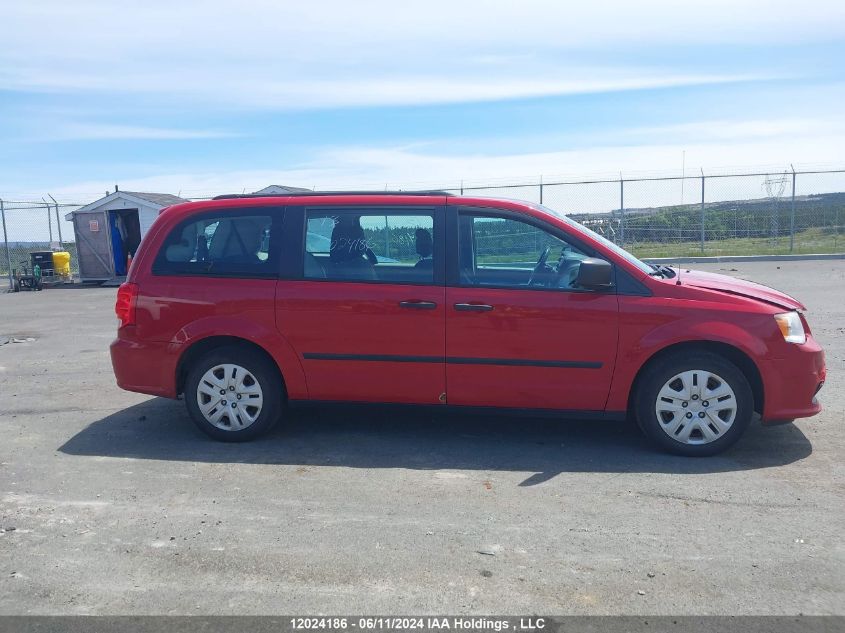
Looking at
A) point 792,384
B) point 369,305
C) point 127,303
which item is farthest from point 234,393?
point 792,384

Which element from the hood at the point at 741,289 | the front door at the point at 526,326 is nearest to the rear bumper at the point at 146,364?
the front door at the point at 526,326

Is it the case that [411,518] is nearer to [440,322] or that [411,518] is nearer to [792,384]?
[440,322]

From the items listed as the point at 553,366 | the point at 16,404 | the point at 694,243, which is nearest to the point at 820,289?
the point at 694,243

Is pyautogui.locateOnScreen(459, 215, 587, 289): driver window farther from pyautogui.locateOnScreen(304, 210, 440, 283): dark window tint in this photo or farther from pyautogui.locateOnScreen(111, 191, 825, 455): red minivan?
pyautogui.locateOnScreen(304, 210, 440, 283): dark window tint

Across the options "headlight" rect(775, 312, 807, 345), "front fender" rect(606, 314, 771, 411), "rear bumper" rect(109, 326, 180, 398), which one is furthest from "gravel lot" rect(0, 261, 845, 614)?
"headlight" rect(775, 312, 807, 345)

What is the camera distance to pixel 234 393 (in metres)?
Result: 5.34

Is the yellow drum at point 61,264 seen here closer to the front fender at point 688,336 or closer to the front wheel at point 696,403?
the front fender at point 688,336

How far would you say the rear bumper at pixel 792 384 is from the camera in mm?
4836

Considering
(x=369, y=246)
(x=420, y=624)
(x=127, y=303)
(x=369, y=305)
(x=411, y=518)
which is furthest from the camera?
(x=127, y=303)

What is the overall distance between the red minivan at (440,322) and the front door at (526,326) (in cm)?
1

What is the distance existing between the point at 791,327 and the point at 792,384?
385mm

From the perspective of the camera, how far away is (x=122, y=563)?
140 inches

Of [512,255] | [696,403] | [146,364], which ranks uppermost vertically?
[512,255]

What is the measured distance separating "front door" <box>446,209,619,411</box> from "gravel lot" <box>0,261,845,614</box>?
17.1 inches
